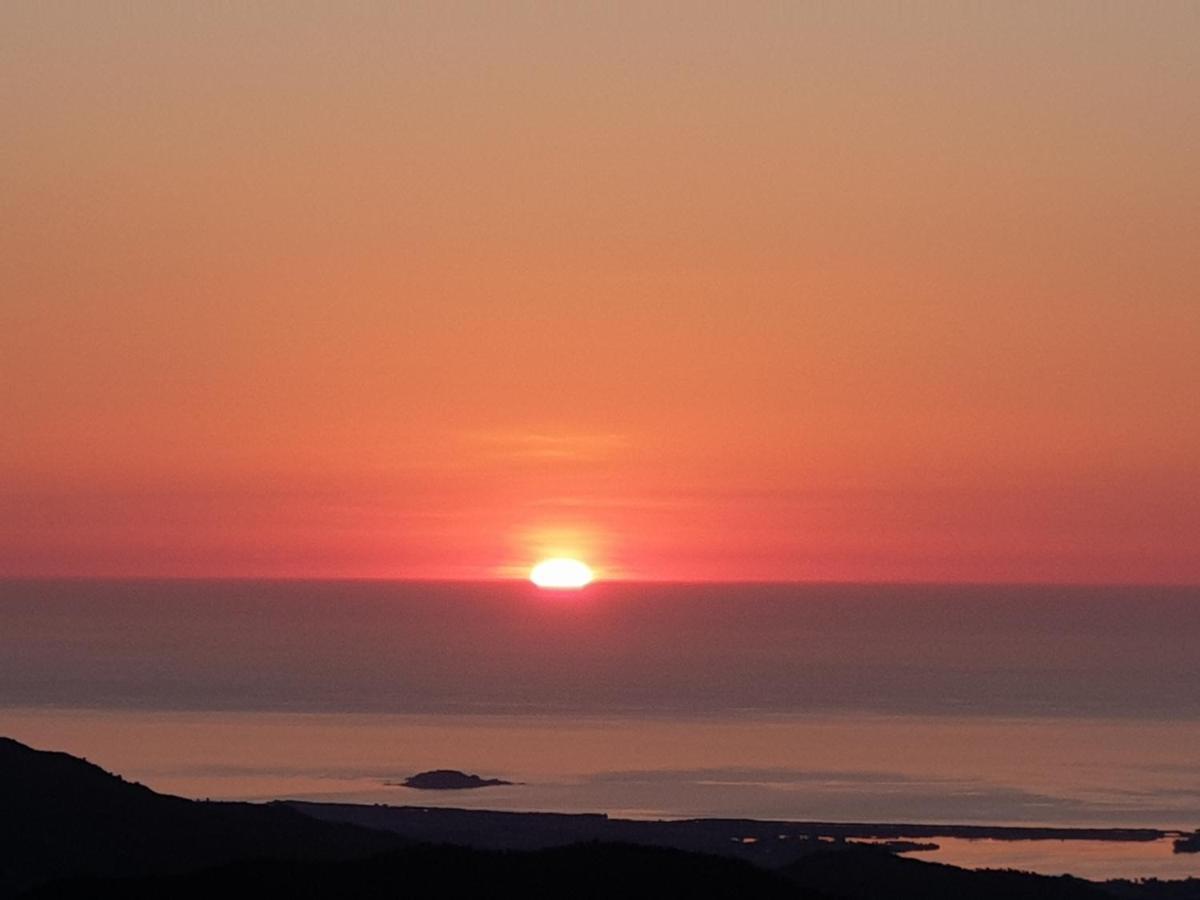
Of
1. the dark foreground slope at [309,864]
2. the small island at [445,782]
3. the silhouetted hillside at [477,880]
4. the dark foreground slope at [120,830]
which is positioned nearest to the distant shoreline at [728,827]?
the small island at [445,782]

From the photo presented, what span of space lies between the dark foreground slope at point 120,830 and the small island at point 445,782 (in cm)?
3961

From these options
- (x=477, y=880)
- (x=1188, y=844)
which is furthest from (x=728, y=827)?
(x=477, y=880)

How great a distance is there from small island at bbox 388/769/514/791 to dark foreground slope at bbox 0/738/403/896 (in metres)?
39.6

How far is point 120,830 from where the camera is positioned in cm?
5231

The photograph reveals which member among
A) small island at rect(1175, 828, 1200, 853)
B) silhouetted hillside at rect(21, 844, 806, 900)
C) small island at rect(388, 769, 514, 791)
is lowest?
silhouetted hillside at rect(21, 844, 806, 900)

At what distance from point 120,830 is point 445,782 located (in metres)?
45.7

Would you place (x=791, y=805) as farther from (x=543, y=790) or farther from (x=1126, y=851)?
(x=1126, y=851)

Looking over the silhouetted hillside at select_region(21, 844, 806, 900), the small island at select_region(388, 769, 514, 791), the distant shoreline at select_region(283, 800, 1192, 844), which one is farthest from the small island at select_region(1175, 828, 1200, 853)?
the silhouetted hillside at select_region(21, 844, 806, 900)

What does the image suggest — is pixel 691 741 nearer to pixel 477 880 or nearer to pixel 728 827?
pixel 728 827

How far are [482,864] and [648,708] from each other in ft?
385

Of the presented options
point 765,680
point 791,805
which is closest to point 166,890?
point 791,805

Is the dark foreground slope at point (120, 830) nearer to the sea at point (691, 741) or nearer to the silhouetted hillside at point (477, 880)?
the silhouetted hillside at point (477, 880)

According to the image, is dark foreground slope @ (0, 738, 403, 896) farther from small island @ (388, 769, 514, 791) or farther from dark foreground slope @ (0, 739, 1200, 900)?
small island @ (388, 769, 514, 791)

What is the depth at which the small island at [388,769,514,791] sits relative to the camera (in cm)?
9662
